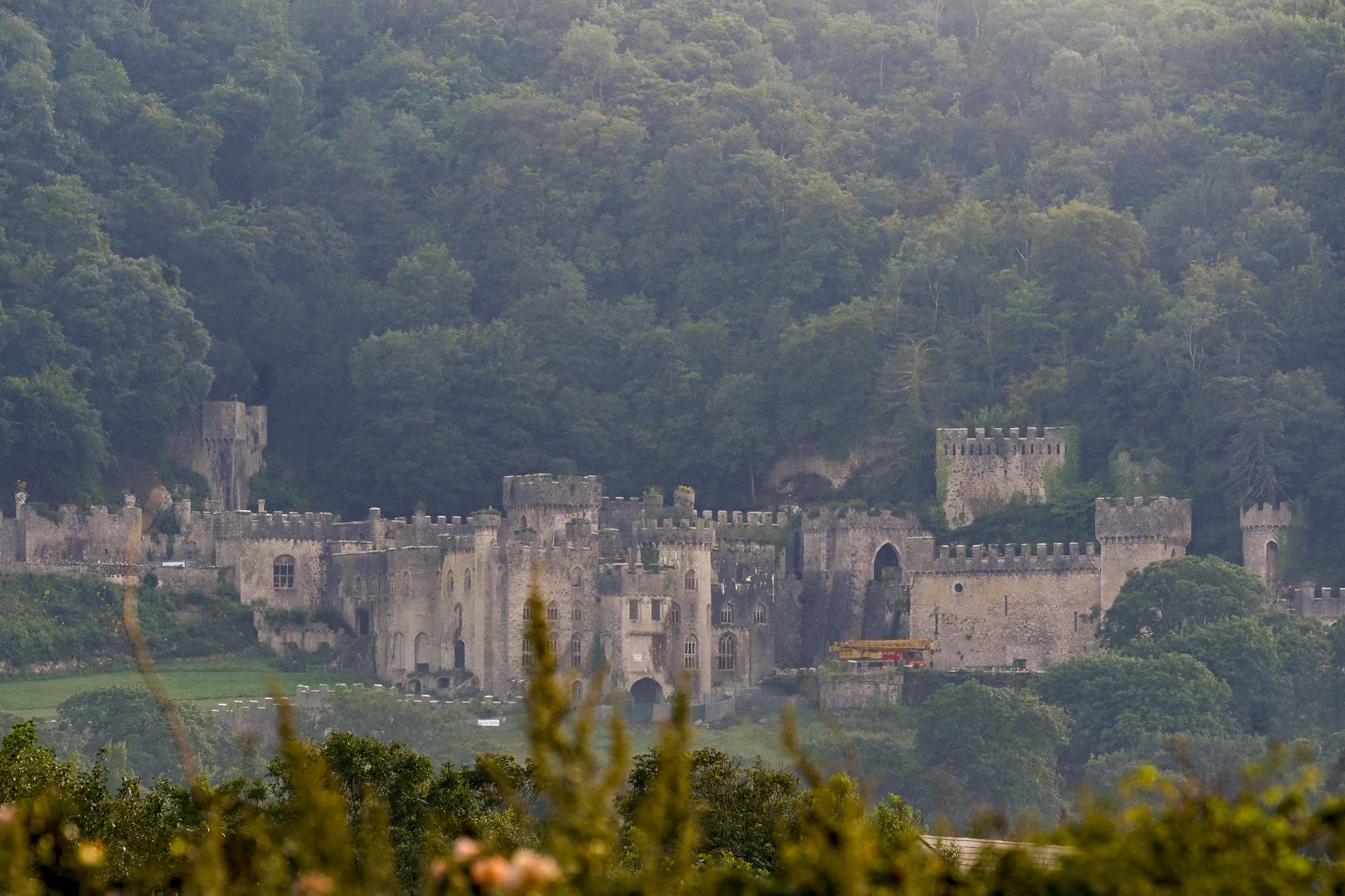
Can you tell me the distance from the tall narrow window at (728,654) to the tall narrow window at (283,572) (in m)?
10.9

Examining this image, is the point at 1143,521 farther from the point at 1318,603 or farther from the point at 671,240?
the point at 671,240

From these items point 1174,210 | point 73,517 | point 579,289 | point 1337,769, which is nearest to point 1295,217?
point 1174,210

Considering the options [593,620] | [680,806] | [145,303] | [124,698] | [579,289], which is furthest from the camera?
[579,289]

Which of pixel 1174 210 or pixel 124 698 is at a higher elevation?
pixel 1174 210

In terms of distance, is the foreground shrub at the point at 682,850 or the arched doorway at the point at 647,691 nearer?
the foreground shrub at the point at 682,850

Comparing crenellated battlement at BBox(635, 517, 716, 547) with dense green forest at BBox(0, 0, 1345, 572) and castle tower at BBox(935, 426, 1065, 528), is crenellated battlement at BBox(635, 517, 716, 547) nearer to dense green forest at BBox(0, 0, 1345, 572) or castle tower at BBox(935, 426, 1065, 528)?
castle tower at BBox(935, 426, 1065, 528)

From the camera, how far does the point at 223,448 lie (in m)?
87.4

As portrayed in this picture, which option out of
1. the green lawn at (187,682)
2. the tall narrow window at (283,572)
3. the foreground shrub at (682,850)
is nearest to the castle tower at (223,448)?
the tall narrow window at (283,572)

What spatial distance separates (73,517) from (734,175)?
24586 mm

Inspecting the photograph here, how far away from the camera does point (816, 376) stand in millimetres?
85875

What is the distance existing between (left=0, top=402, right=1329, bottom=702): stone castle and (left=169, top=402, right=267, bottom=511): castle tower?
181 inches

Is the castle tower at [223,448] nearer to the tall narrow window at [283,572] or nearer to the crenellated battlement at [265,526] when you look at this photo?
the crenellated battlement at [265,526]

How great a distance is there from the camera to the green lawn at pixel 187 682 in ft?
235

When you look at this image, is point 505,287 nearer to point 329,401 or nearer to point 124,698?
point 329,401
